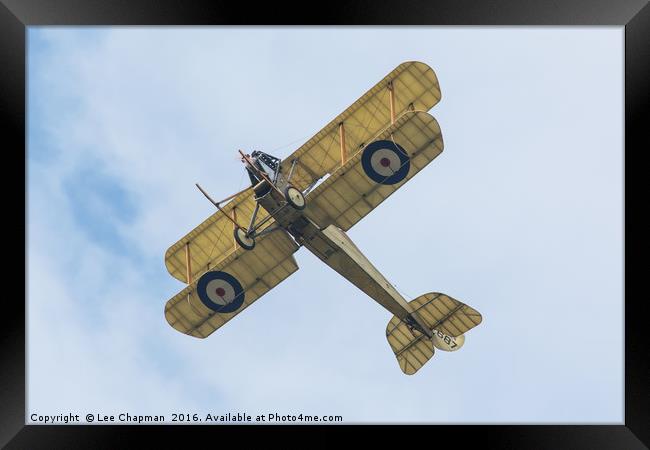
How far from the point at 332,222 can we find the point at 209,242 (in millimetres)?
3149

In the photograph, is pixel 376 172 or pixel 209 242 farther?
pixel 209 242

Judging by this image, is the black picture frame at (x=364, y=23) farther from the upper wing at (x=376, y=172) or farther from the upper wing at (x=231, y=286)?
the upper wing at (x=231, y=286)

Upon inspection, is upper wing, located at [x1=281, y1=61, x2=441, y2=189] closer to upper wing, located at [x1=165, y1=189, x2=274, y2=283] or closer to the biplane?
the biplane

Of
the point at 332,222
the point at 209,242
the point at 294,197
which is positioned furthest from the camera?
the point at 209,242

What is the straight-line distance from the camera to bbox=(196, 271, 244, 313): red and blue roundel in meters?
20.2

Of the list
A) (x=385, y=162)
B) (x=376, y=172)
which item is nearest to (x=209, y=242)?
(x=376, y=172)

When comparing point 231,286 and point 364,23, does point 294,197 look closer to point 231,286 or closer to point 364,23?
point 231,286

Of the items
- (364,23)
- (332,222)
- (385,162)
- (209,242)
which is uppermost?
(209,242)

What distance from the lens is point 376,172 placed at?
18719 millimetres

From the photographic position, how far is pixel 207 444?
13.5 metres

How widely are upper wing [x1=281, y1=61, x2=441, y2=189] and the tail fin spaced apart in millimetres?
3682

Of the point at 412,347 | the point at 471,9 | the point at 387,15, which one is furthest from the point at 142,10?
the point at 412,347

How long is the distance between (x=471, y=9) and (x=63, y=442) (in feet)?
26.8

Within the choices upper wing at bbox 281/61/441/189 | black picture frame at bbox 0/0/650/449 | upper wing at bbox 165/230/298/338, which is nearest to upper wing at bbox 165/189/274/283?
upper wing at bbox 165/230/298/338
